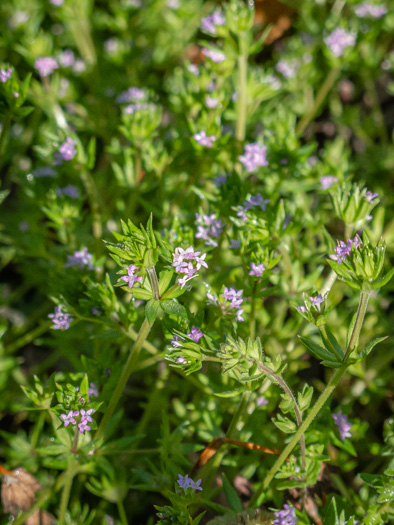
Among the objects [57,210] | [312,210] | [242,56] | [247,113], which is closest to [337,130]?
[312,210]

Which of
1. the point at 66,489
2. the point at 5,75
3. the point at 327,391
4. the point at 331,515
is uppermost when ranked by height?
the point at 5,75

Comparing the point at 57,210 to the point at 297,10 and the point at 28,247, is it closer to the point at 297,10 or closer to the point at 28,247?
the point at 28,247

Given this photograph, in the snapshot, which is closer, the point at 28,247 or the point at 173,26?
the point at 28,247

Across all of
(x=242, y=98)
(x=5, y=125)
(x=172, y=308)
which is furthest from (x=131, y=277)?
(x=242, y=98)

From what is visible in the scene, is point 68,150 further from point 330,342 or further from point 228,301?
point 330,342

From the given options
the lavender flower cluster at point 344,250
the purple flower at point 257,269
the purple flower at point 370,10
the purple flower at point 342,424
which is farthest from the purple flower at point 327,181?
the purple flower at point 370,10

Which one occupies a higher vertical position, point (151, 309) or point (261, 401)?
point (151, 309)
